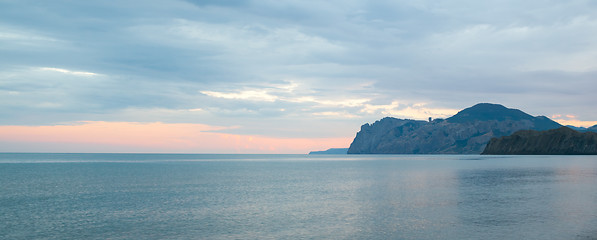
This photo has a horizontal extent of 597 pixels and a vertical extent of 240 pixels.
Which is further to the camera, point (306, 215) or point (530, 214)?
point (306, 215)

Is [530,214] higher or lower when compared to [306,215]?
higher

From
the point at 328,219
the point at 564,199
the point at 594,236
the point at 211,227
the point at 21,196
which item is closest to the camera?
the point at 594,236

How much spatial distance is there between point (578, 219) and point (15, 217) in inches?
2007

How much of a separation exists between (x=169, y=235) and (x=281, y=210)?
49.6ft

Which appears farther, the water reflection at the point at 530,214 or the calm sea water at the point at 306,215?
the calm sea water at the point at 306,215

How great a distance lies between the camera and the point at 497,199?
2068 inches

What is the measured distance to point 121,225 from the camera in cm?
3675

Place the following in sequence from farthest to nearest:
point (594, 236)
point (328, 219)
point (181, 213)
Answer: point (181, 213) < point (328, 219) < point (594, 236)

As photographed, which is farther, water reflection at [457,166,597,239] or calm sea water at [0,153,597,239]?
calm sea water at [0,153,597,239]

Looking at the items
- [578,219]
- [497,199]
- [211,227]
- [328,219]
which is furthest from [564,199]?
[211,227]

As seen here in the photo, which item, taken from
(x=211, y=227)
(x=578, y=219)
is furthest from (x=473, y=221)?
(x=211, y=227)

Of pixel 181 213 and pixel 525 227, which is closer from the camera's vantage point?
pixel 525 227

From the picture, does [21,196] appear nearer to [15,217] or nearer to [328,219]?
[15,217]

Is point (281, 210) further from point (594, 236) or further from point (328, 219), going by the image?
point (594, 236)
